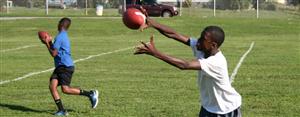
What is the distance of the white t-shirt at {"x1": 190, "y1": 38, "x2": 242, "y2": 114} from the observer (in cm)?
600

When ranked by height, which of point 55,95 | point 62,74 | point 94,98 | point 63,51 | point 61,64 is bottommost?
point 94,98

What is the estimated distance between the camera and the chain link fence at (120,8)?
52.8 metres

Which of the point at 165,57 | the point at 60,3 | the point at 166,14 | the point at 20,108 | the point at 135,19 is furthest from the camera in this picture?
the point at 60,3

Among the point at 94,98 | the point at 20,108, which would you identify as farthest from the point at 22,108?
the point at 94,98

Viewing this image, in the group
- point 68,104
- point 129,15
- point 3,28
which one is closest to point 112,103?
point 68,104

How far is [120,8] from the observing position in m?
54.4

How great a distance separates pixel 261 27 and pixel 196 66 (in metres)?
34.9

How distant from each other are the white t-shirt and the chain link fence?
42.9 m

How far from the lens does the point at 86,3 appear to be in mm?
53469

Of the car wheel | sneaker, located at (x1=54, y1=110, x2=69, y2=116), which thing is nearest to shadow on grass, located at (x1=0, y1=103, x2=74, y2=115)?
sneaker, located at (x1=54, y1=110, x2=69, y2=116)

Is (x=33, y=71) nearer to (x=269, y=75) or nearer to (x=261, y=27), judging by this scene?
(x=269, y=75)

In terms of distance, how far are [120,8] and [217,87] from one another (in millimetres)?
48476

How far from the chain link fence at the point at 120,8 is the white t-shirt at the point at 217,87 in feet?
141

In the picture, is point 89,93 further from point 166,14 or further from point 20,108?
point 166,14
